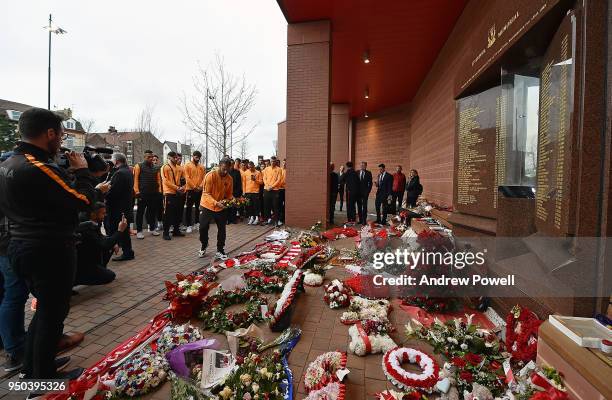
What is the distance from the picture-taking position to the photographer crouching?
2002 millimetres

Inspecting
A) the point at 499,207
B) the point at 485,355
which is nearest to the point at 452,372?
the point at 485,355

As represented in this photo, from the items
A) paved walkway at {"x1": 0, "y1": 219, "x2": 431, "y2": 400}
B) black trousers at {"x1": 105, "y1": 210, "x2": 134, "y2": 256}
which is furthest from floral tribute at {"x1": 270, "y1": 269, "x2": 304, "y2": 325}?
black trousers at {"x1": 105, "y1": 210, "x2": 134, "y2": 256}

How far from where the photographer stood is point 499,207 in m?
3.40

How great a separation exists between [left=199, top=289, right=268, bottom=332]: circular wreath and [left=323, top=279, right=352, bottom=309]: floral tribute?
0.77 m

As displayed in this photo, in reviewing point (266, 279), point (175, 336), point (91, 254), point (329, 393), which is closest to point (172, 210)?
point (91, 254)

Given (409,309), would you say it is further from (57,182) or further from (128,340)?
(57,182)

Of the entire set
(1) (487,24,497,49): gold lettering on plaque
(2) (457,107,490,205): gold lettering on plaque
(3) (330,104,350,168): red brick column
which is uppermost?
(3) (330,104,350,168): red brick column

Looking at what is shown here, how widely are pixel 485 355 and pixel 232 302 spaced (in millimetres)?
2700

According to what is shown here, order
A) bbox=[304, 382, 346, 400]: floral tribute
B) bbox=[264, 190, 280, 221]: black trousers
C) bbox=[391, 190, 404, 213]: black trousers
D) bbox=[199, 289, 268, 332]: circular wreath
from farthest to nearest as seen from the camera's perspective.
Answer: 1. bbox=[391, 190, 404, 213]: black trousers
2. bbox=[264, 190, 280, 221]: black trousers
3. bbox=[199, 289, 268, 332]: circular wreath
4. bbox=[304, 382, 346, 400]: floral tribute

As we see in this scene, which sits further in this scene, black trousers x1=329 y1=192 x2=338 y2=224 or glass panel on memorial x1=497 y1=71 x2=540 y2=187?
black trousers x1=329 y1=192 x2=338 y2=224

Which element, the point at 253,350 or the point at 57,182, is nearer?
the point at 57,182

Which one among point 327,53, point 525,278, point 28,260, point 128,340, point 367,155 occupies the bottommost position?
point 128,340

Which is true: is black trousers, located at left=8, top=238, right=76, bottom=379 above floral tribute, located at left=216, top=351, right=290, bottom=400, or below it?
above

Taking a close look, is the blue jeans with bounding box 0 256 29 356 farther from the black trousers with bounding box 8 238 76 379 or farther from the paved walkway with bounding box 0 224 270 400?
the black trousers with bounding box 8 238 76 379
